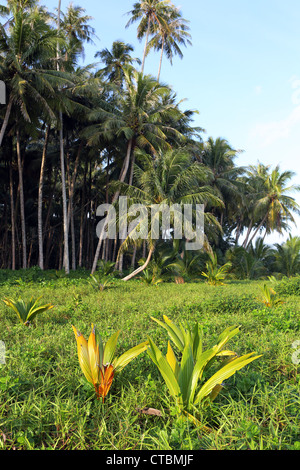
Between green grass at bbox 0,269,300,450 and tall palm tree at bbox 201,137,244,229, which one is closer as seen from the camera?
green grass at bbox 0,269,300,450

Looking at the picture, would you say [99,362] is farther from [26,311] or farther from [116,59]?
[116,59]

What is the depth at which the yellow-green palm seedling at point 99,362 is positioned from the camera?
8.28 feet

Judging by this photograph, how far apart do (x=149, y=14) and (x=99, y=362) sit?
82.5 ft

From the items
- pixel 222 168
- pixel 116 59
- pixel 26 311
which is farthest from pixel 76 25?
pixel 26 311

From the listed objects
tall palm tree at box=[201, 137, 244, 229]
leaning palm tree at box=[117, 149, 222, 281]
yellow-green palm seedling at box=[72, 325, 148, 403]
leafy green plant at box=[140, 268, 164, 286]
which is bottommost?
leafy green plant at box=[140, 268, 164, 286]

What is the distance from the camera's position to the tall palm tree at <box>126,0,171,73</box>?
71.1ft

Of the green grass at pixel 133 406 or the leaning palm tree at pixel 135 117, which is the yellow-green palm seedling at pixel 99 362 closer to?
the green grass at pixel 133 406

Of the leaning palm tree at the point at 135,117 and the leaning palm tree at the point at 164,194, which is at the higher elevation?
the leaning palm tree at the point at 135,117

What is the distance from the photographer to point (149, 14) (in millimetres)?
22047

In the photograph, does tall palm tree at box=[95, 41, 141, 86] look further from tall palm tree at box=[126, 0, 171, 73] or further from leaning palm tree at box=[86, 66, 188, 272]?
leaning palm tree at box=[86, 66, 188, 272]

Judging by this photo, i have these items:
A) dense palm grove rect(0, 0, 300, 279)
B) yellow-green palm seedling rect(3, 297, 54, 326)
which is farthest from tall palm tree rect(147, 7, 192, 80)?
yellow-green palm seedling rect(3, 297, 54, 326)

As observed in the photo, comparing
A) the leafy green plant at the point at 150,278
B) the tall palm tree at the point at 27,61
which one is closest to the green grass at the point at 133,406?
the leafy green plant at the point at 150,278

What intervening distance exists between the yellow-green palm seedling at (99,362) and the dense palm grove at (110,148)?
9.99 meters

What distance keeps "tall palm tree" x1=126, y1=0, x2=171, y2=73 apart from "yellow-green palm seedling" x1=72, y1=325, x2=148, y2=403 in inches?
869
